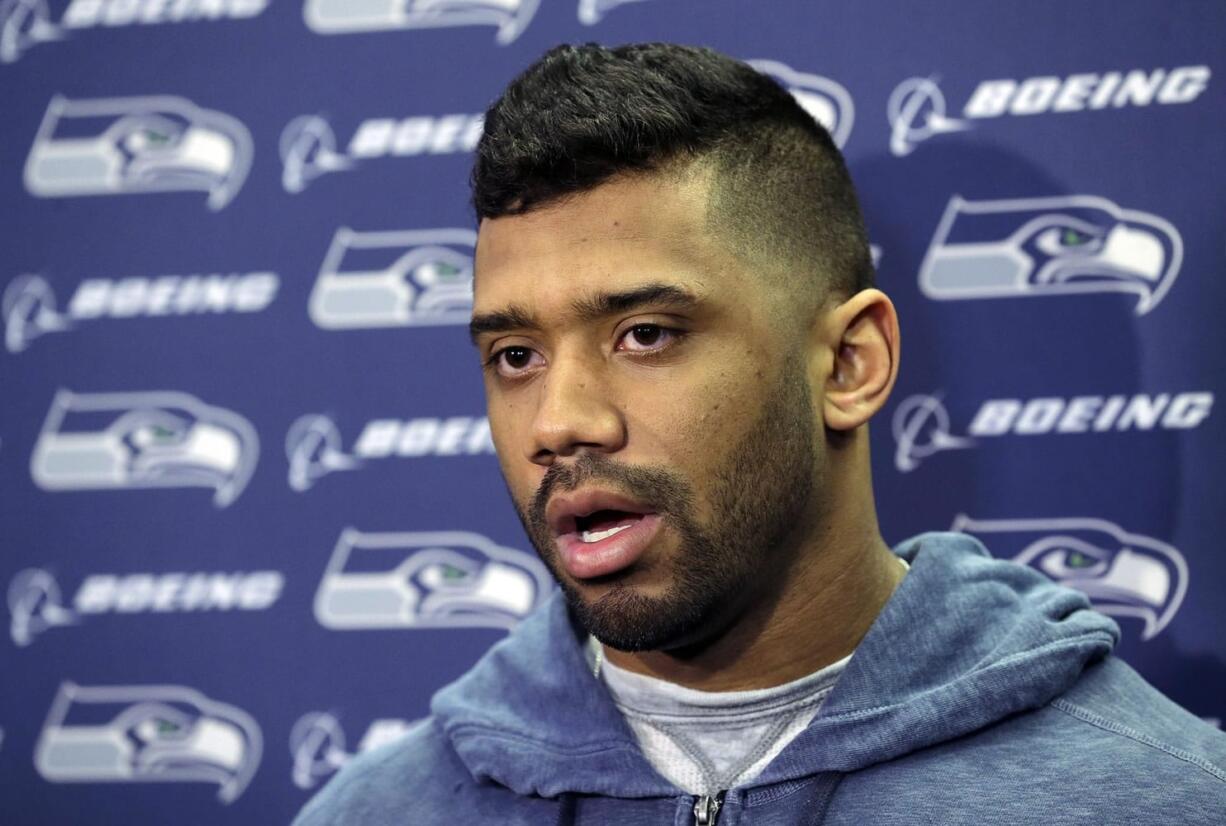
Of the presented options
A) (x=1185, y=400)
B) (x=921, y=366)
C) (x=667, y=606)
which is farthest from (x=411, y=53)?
(x=1185, y=400)

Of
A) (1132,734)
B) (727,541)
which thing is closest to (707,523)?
(727,541)

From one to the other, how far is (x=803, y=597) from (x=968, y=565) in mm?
216

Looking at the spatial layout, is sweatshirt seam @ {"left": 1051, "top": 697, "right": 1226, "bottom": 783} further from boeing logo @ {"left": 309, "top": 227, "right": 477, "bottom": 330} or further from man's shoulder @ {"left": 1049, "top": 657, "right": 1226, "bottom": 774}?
boeing logo @ {"left": 309, "top": 227, "right": 477, "bottom": 330}

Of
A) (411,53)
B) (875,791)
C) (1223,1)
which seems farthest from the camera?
(411,53)

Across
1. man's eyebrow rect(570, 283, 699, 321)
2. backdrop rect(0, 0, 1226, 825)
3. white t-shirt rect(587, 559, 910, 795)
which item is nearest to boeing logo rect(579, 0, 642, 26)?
backdrop rect(0, 0, 1226, 825)

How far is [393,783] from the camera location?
1838mm

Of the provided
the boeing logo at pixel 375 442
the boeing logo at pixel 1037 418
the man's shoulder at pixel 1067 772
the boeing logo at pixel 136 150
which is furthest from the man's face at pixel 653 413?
the boeing logo at pixel 136 150

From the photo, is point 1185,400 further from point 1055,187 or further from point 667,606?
point 667,606

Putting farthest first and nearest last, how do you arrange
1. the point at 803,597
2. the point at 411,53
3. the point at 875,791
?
the point at 411,53 < the point at 803,597 < the point at 875,791

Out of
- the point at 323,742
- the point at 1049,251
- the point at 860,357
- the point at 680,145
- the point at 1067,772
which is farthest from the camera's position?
the point at 323,742

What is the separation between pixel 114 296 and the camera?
243 centimetres

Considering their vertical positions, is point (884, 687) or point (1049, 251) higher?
point (1049, 251)

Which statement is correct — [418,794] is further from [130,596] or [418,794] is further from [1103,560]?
[1103,560]

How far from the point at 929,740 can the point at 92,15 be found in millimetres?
1909
